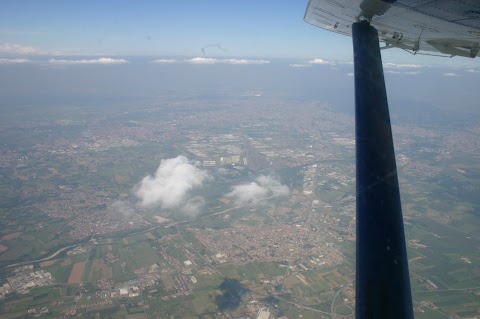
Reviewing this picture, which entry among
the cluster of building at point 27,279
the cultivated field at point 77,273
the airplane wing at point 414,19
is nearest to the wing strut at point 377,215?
the airplane wing at point 414,19

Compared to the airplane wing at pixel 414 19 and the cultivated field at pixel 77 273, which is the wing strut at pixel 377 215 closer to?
the airplane wing at pixel 414 19

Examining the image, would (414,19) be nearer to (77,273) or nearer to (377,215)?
(377,215)

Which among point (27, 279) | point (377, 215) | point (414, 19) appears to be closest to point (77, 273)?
point (27, 279)

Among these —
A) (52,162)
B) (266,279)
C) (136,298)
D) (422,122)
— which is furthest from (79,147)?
(422,122)

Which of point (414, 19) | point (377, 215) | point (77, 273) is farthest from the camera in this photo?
point (77, 273)

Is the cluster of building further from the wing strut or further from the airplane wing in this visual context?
the airplane wing
